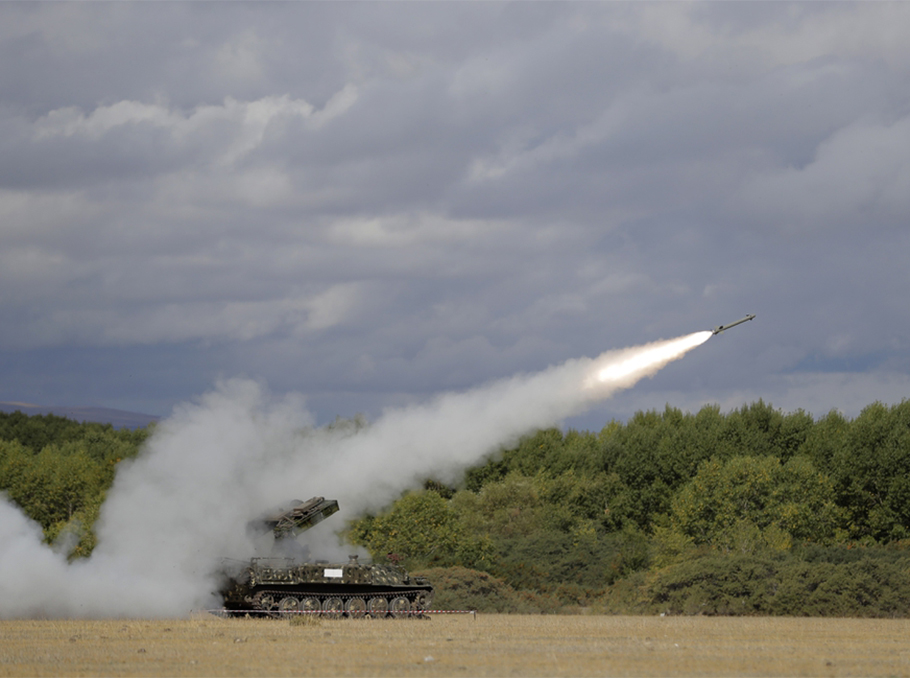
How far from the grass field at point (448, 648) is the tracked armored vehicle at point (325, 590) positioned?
191 centimetres

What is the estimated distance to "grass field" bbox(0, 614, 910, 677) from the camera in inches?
750

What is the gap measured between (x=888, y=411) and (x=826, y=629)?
3645 cm

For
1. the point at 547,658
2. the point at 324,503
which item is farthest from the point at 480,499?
the point at 547,658

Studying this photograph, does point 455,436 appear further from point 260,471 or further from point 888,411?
point 888,411

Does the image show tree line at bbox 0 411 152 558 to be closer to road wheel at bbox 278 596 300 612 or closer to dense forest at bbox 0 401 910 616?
dense forest at bbox 0 401 910 616

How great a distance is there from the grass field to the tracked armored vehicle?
1913 mm

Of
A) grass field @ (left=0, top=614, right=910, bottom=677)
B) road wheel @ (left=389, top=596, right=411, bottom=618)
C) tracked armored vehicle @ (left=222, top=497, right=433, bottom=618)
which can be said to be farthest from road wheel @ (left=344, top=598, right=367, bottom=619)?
grass field @ (left=0, top=614, right=910, bottom=677)

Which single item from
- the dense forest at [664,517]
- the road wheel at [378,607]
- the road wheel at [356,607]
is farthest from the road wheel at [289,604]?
the dense forest at [664,517]

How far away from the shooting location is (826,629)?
2894cm

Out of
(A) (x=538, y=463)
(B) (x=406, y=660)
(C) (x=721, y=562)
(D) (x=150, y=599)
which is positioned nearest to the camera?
(B) (x=406, y=660)

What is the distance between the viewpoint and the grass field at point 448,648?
19.1 m

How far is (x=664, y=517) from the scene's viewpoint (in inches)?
2454

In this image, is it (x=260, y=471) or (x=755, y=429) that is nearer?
(x=260, y=471)

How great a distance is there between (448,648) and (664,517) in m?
41.7
